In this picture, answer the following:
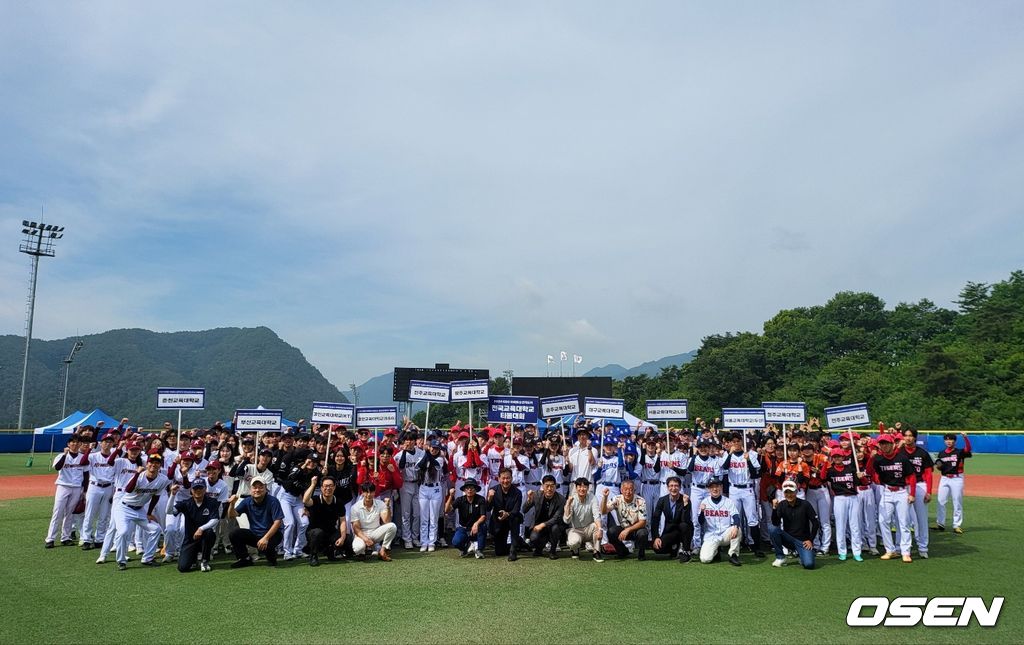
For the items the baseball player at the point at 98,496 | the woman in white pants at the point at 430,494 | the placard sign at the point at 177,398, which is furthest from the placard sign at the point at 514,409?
the baseball player at the point at 98,496

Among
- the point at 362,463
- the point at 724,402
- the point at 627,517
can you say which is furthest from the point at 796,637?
the point at 724,402

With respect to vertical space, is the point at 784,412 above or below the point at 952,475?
above

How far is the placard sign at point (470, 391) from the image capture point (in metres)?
14.1

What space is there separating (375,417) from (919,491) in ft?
33.9

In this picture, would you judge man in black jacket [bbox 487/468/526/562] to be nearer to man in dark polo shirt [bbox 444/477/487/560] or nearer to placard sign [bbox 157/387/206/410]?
man in dark polo shirt [bbox 444/477/487/560]

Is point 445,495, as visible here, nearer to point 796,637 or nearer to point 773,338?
point 796,637

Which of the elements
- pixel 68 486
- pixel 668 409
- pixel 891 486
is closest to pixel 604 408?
pixel 668 409

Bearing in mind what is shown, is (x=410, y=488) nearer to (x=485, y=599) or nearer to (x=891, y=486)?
(x=485, y=599)

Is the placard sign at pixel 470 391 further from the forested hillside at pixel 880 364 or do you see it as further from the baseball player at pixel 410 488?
the forested hillside at pixel 880 364

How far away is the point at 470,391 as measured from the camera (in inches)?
559

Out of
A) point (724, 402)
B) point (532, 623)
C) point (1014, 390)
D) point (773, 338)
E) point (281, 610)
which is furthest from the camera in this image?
point (773, 338)

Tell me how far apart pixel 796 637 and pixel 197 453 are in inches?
408

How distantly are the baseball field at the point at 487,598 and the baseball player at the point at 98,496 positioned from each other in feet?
1.49

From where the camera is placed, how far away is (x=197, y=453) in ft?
38.7
